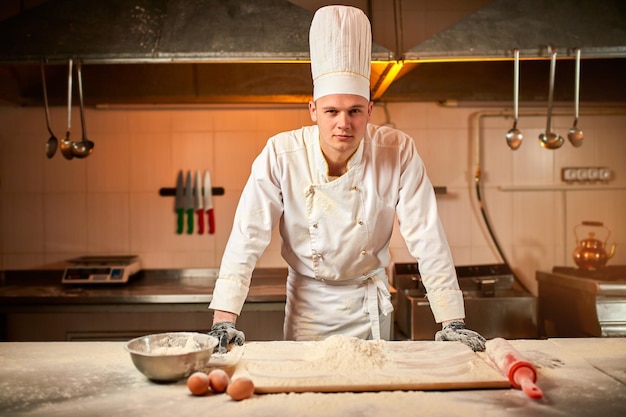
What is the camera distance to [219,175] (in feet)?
11.1

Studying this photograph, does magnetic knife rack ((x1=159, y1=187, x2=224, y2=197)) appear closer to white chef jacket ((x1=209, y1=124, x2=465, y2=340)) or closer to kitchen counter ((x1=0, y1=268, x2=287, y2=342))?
kitchen counter ((x1=0, y1=268, x2=287, y2=342))

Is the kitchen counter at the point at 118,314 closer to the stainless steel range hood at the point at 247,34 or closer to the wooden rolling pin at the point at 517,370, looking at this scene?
the stainless steel range hood at the point at 247,34

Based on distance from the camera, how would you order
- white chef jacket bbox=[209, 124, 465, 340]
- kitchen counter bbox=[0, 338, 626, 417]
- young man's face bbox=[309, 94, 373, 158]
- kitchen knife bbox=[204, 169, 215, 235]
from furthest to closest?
kitchen knife bbox=[204, 169, 215, 235] → white chef jacket bbox=[209, 124, 465, 340] → young man's face bbox=[309, 94, 373, 158] → kitchen counter bbox=[0, 338, 626, 417]

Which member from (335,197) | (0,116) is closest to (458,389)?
(335,197)

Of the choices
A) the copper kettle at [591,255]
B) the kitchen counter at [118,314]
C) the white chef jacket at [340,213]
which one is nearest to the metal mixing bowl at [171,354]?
the white chef jacket at [340,213]

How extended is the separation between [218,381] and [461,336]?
0.72m

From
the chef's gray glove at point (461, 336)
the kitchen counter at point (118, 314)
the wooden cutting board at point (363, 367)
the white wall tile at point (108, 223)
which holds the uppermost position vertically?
the white wall tile at point (108, 223)

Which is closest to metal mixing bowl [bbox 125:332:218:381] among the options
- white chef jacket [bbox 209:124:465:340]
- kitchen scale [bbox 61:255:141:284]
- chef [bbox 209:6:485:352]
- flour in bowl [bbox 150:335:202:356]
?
flour in bowl [bbox 150:335:202:356]

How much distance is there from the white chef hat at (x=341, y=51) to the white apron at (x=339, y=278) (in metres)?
0.28

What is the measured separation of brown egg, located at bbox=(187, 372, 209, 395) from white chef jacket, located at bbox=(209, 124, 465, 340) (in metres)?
0.64

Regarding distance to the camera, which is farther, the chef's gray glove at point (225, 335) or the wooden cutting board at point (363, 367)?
the chef's gray glove at point (225, 335)

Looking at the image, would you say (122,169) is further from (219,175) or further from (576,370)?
(576,370)

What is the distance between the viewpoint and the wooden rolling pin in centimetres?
117

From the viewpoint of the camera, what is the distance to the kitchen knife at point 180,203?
335cm
